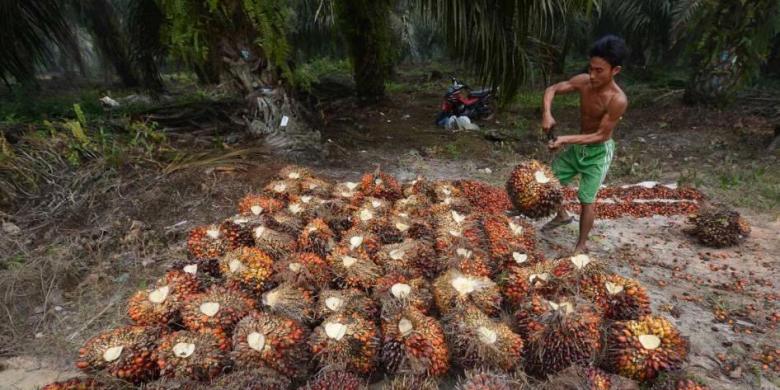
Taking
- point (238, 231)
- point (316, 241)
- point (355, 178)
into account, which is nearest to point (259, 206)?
point (238, 231)

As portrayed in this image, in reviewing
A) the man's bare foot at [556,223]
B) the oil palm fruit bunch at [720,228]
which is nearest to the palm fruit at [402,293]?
the man's bare foot at [556,223]

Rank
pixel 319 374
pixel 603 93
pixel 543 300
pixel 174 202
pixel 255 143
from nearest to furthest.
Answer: pixel 319 374, pixel 543 300, pixel 603 93, pixel 174 202, pixel 255 143

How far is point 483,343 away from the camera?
5.36 ft

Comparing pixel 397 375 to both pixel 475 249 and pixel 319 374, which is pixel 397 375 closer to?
pixel 319 374

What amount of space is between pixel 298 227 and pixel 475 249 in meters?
1.07

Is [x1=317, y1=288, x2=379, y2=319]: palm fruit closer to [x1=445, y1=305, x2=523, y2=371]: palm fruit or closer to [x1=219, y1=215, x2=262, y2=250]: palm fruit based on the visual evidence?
[x1=445, y1=305, x2=523, y2=371]: palm fruit

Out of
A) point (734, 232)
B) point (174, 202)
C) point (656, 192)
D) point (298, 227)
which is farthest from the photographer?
point (656, 192)

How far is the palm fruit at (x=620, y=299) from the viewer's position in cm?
188

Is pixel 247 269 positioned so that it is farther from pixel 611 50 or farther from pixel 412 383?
pixel 611 50

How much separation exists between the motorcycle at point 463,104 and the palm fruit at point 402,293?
17.8ft

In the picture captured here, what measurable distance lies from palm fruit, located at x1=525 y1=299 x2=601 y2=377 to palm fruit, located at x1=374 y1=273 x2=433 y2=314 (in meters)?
0.50

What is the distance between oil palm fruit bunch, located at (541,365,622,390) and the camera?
4.76ft

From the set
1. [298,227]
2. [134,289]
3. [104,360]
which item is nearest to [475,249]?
[298,227]

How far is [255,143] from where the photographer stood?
15.7 ft
